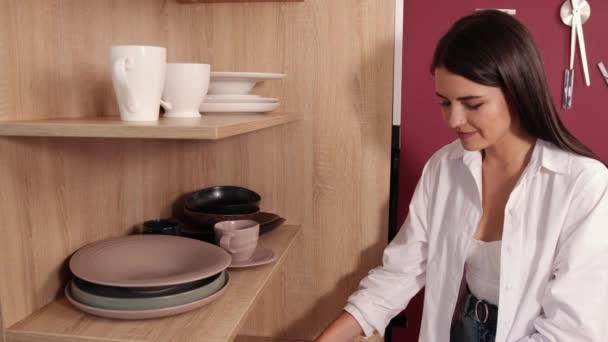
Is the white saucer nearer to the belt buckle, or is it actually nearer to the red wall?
the belt buckle

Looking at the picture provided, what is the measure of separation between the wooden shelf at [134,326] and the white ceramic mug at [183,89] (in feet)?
1.02

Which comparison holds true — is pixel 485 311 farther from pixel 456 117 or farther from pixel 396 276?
pixel 456 117

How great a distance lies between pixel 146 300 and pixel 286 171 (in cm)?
58

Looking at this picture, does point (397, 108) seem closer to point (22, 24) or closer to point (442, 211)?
point (442, 211)

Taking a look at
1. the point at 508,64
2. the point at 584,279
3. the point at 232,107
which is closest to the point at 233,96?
the point at 232,107

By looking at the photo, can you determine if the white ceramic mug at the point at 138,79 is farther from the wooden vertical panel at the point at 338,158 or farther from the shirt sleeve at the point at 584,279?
the shirt sleeve at the point at 584,279

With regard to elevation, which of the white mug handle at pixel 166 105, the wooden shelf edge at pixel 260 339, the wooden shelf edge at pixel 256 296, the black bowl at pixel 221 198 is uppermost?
the white mug handle at pixel 166 105

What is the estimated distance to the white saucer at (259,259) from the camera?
96cm

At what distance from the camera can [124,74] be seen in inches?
27.7

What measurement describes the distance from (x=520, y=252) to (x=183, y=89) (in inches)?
30.1

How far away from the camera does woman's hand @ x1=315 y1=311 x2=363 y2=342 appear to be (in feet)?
3.69

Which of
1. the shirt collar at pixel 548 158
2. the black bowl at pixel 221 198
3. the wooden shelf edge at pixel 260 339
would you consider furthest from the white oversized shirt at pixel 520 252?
the black bowl at pixel 221 198

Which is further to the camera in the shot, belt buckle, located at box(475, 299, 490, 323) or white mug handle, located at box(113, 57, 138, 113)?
belt buckle, located at box(475, 299, 490, 323)

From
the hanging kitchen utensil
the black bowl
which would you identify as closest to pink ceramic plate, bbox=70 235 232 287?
the black bowl
